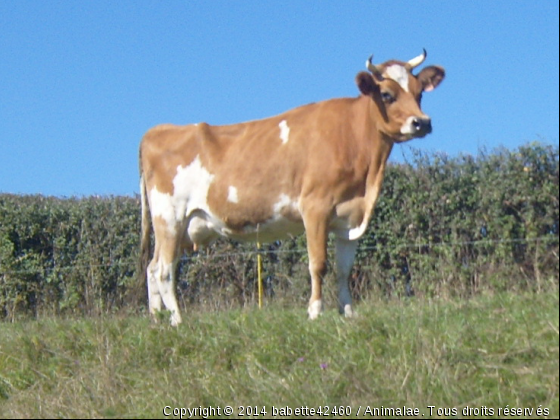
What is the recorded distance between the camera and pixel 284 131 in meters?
8.90

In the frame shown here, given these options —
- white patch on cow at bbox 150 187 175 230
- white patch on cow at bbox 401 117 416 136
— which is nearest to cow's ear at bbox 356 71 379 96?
white patch on cow at bbox 401 117 416 136

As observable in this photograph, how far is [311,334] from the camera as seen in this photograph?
22.8 ft

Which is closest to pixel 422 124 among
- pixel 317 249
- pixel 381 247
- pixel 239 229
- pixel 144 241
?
pixel 317 249

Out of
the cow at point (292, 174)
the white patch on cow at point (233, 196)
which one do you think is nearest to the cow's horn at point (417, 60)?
the cow at point (292, 174)

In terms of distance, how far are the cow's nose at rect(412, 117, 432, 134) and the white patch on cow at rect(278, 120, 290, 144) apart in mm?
1478

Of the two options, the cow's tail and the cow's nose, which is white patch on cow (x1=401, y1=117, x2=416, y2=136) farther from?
the cow's tail

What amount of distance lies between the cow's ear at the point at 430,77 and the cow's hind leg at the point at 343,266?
1856 mm

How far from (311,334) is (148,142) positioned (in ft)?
13.6

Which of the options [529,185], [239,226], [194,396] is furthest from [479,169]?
[194,396]

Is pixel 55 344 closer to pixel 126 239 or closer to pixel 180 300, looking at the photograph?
pixel 180 300

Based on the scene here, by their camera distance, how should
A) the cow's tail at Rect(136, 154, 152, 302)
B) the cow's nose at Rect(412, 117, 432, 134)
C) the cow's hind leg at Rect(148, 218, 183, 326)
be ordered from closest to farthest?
the cow's nose at Rect(412, 117, 432, 134) → the cow's hind leg at Rect(148, 218, 183, 326) → the cow's tail at Rect(136, 154, 152, 302)

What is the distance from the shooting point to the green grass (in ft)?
19.1

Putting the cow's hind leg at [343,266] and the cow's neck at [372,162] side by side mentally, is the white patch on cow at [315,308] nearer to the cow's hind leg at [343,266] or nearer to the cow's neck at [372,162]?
the cow's hind leg at [343,266]

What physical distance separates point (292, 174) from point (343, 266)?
109cm
